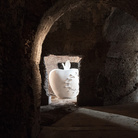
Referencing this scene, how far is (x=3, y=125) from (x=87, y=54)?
12.1 feet

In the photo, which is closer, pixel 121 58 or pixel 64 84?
pixel 121 58

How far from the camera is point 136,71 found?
5086 millimetres

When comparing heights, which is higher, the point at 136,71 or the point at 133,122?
the point at 136,71

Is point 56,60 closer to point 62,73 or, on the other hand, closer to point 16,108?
point 62,73

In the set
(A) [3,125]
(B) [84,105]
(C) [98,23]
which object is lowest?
(B) [84,105]

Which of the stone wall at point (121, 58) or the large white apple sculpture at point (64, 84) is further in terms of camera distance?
the large white apple sculpture at point (64, 84)

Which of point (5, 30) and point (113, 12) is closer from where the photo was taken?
point (5, 30)

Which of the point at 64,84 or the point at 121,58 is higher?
the point at 121,58

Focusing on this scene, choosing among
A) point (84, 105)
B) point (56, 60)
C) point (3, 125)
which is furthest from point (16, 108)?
point (56, 60)

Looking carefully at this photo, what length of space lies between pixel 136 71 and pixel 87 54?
1828 mm

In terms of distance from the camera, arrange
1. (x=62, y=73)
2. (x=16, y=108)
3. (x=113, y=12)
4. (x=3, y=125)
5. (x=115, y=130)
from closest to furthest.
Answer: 1. (x=3, y=125)
2. (x=16, y=108)
3. (x=115, y=130)
4. (x=113, y=12)
5. (x=62, y=73)

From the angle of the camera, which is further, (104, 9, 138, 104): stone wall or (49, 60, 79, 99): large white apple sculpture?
(49, 60, 79, 99): large white apple sculpture

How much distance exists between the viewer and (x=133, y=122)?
2732 mm

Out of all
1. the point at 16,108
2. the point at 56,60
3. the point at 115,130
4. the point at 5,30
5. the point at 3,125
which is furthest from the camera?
the point at 56,60
